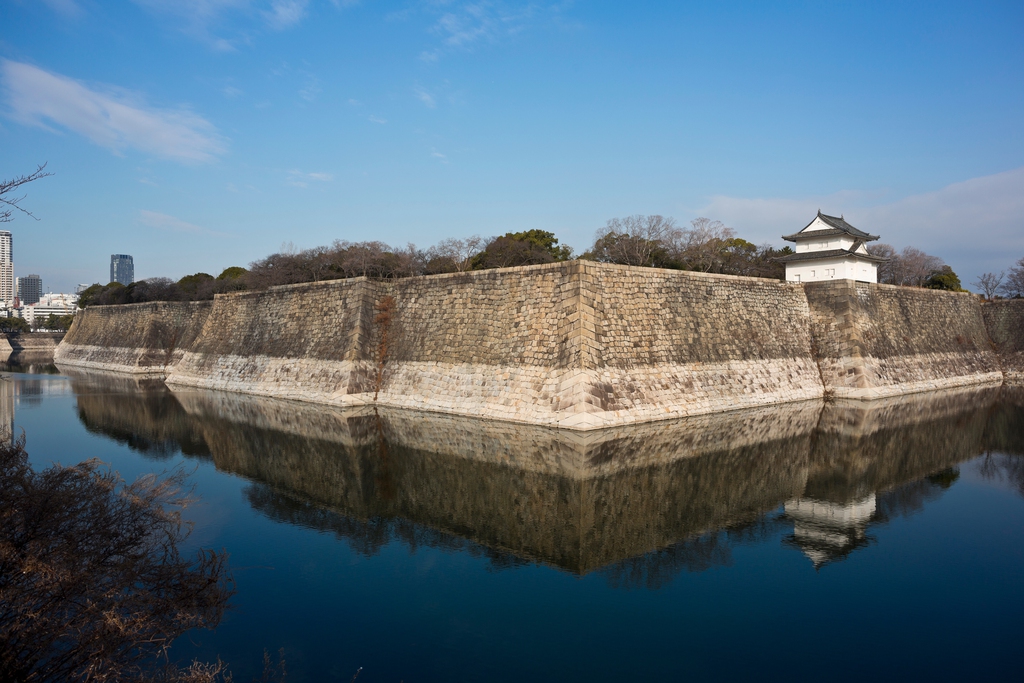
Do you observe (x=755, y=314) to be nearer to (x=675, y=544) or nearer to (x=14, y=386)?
(x=675, y=544)

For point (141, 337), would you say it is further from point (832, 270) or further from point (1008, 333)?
point (1008, 333)

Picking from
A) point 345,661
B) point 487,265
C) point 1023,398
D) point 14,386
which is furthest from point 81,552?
point 487,265

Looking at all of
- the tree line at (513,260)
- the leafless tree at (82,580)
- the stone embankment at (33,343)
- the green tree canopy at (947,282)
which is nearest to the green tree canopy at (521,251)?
the tree line at (513,260)

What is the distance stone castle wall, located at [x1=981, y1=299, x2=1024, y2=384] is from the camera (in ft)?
95.5

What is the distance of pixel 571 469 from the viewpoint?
11000 mm

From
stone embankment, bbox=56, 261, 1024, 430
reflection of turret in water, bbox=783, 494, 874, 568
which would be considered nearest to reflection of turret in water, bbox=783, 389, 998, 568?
reflection of turret in water, bbox=783, 494, 874, 568

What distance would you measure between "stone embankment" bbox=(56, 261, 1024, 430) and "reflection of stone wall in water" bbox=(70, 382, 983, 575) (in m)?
1.17

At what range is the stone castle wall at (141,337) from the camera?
35750mm

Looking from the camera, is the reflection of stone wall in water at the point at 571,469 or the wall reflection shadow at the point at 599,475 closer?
the wall reflection shadow at the point at 599,475

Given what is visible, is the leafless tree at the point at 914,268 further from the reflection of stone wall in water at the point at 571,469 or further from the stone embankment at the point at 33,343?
the stone embankment at the point at 33,343

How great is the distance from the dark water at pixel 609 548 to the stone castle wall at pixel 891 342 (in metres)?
6.70

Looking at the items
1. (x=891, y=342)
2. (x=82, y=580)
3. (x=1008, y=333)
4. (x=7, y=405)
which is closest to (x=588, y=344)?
(x=82, y=580)

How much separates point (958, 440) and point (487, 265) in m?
26.5

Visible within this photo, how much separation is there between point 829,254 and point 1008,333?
35.2 feet
